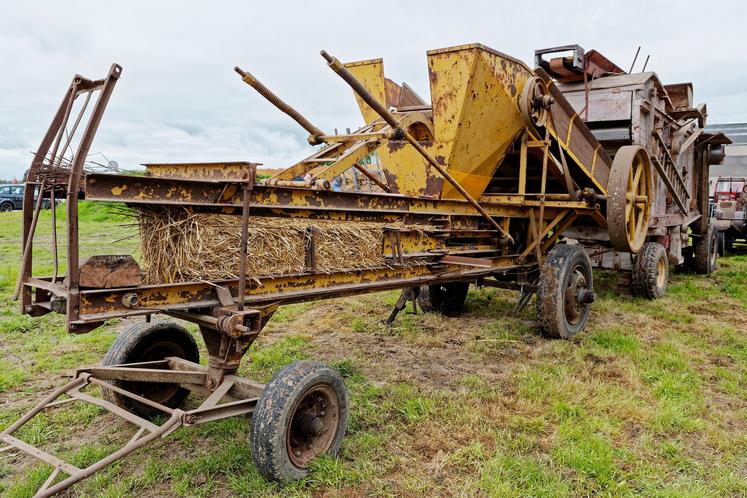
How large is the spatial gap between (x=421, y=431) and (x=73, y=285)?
2297 mm

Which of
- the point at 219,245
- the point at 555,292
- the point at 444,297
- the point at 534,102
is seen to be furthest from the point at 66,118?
the point at 444,297

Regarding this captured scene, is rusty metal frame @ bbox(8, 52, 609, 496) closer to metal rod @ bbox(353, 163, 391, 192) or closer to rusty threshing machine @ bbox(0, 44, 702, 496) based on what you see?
rusty threshing machine @ bbox(0, 44, 702, 496)

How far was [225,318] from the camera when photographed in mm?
3057

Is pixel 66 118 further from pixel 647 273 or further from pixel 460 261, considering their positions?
pixel 647 273

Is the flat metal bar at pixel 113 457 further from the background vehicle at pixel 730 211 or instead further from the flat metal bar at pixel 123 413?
the background vehicle at pixel 730 211

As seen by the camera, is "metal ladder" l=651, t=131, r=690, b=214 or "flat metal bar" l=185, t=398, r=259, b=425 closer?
"flat metal bar" l=185, t=398, r=259, b=425

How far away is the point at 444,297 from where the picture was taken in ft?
23.0

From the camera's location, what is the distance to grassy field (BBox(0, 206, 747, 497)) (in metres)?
3.07

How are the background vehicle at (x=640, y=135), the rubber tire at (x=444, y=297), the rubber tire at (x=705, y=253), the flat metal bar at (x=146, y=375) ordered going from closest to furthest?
1. the flat metal bar at (x=146, y=375)
2. the rubber tire at (x=444, y=297)
3. the background vehicle at (x=640, y=135)
4. the rubber tire at (x=705, y=253)

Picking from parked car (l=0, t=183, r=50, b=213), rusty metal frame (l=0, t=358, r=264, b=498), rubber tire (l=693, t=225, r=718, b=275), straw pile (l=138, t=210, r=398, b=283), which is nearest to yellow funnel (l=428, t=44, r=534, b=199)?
straw pile (l=138, t=210, r=398, b=283)

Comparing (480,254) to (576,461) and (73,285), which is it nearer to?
(576,461)

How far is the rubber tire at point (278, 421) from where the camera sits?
9.36ft

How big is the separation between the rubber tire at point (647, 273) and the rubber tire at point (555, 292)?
257 centimetres

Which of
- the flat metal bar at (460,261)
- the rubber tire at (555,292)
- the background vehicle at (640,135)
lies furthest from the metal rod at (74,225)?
the background vehicle at (640,135)
